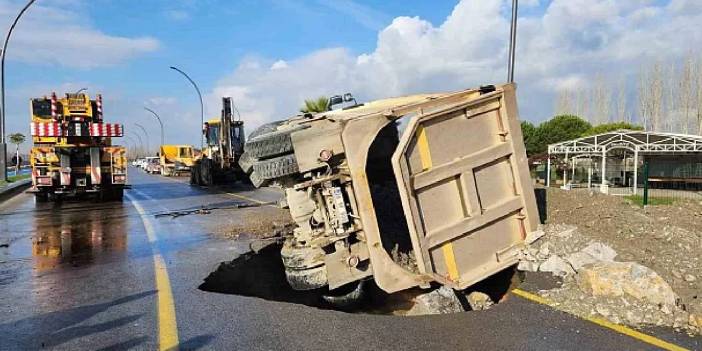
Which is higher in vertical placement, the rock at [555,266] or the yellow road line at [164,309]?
the yellow road line at [164,309]

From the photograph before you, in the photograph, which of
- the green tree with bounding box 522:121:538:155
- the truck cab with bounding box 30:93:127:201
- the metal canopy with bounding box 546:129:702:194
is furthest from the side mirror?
the green tree with bounding box 522:121:538:155

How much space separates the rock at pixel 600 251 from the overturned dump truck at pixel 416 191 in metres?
0.63

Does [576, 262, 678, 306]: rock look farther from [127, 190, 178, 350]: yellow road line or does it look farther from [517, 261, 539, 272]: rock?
[127, 190, 178, 350]: yellow road line

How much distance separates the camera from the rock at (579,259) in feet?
17.7

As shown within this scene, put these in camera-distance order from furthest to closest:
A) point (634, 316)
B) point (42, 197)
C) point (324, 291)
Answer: point (42, 197) < point (324, 291) < point (634, 316)

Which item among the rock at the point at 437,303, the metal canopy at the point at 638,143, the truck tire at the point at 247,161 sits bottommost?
the rock at the point at 437,303

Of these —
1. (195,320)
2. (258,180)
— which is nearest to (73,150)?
(258,180)

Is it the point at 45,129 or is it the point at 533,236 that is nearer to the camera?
the point at 533,236

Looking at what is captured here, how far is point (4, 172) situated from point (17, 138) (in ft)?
181

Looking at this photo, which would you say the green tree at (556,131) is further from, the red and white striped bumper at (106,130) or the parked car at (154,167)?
the parked car at (154,167)

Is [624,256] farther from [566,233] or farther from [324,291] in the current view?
[324,291]

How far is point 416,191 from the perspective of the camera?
5.13 metres

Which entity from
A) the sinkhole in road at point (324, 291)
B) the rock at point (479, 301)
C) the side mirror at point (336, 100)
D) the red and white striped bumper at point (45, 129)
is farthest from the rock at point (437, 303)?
the red and white striped bumper at point (45, 129)

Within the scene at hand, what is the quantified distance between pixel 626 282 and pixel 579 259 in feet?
2.43
